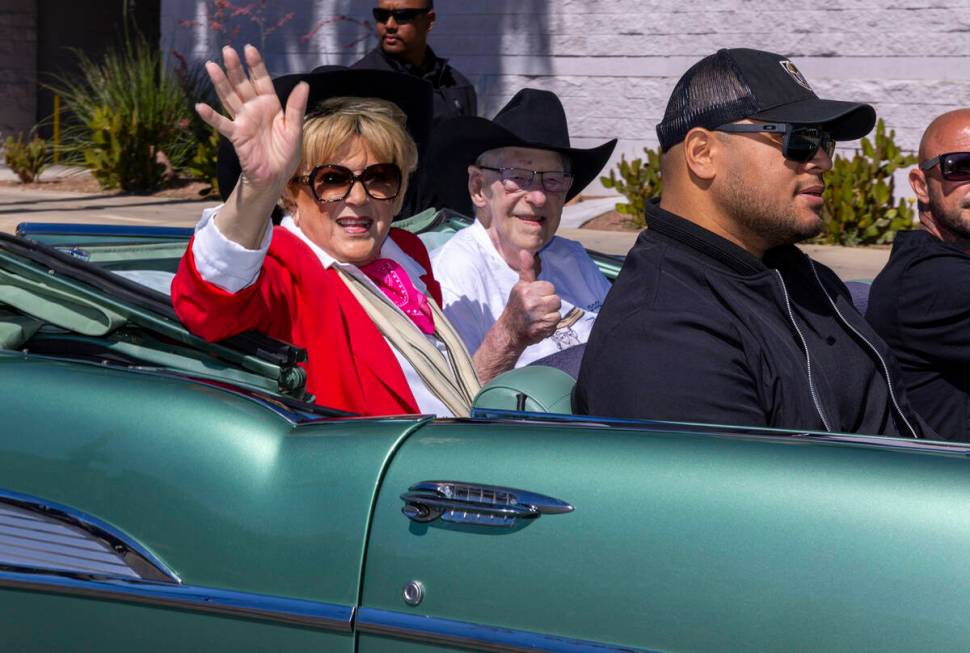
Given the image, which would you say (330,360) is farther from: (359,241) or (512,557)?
(512,557)

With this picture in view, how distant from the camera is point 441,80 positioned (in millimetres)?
6371

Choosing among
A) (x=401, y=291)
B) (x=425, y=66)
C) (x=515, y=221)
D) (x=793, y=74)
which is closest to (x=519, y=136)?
(x=515, y=221)

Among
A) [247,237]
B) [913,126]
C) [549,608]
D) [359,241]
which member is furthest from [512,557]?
[913,126]

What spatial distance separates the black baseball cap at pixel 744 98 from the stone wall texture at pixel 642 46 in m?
9.97

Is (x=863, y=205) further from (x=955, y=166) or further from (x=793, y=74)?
(x=793, y=74)

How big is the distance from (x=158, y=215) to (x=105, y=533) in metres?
10.6

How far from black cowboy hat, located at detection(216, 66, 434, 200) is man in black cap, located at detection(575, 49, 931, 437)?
106cm

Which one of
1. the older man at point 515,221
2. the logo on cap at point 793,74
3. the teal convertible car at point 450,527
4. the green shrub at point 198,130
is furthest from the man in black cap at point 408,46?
the green shrub at point 198,130

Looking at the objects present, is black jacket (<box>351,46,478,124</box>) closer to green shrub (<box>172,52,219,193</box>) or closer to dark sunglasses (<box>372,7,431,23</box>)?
dark sunglasses (<box>372,7,431,23</box>)

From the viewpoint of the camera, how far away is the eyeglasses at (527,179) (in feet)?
13.6

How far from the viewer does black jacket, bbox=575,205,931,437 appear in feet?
6.93

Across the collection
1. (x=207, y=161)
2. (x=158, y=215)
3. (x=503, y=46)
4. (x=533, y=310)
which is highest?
(x=533, y=310)

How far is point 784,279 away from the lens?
254 centimetres

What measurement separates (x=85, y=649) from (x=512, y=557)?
27.7 inches
